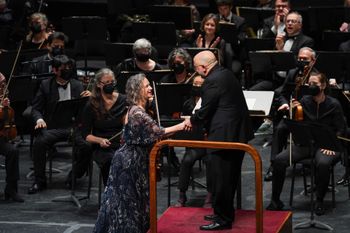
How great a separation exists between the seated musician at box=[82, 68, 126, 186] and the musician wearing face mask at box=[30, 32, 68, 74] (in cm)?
215

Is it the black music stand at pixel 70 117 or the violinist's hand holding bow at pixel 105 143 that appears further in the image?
the black music stand at pixel 70 117

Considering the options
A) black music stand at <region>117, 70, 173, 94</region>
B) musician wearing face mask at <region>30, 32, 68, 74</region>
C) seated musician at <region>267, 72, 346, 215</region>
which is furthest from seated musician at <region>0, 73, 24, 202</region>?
seated musician at <region>267, 72, 346, 215</region>

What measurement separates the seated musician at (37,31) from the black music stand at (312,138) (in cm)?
441

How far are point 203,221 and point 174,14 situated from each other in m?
5.57

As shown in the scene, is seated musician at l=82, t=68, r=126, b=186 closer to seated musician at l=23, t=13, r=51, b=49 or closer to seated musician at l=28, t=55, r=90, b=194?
seated musician at l=28, t=55, r=90, b=194

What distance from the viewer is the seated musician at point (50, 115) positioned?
10.8 metres

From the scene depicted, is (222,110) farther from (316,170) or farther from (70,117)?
(70,117)

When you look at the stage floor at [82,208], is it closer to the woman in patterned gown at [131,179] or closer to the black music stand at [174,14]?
the woman in patterned gown at [131,179]

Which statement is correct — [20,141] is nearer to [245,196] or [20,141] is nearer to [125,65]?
[125,65]

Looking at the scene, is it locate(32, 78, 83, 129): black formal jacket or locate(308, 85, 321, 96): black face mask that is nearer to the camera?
locate(308, 85, 321, 96): black face mask

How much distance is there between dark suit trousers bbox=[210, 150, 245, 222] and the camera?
830cm

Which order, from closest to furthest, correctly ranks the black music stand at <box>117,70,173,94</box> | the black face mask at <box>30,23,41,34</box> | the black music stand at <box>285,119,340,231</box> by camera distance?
the black music stand at <box>285,119,340,231</box>, the black music stand at <box>117,70,173,94</box>, the black face mask at <box>30,23,41,34</box>

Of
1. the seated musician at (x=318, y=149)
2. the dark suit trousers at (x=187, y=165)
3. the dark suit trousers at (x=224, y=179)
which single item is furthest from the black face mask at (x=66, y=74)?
the dark suit trousers at (x=224, y=179)

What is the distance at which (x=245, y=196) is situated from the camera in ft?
34.8
